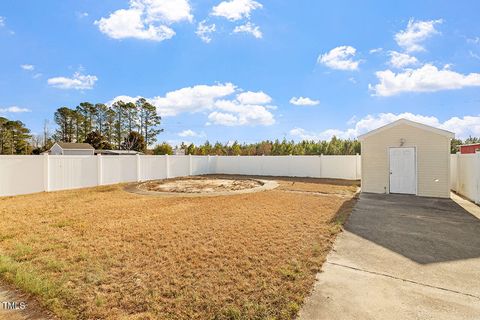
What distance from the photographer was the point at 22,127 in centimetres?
3766

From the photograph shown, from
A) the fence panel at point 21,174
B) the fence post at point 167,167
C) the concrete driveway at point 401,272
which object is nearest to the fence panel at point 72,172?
the fence panel at point 21,174

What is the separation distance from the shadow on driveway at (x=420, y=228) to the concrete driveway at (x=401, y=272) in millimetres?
15

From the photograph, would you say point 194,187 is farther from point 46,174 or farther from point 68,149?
point 68,149

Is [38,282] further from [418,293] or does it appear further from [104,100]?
[104,100]

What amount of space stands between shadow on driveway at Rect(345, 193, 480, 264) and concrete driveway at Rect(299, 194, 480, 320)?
1cm

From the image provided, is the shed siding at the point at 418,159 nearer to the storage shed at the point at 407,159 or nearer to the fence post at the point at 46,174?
the storage shed at the point at 407,159

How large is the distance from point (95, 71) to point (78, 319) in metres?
22.8

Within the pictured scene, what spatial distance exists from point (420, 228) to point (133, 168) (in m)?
13.4

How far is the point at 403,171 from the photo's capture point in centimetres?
Answer: 1019

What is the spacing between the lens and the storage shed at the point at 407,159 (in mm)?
9549

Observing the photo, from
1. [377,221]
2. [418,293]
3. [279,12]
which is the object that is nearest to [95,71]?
[279,12]

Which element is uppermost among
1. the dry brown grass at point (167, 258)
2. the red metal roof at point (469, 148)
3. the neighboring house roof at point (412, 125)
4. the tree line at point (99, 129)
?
the tree line at point (99, 129)

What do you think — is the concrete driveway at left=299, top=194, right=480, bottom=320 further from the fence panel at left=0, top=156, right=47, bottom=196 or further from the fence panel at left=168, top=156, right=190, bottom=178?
the fence panel at left=168, top=156, right=190, bottom=178

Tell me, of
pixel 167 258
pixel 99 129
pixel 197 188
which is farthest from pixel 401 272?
pixel 99 129
